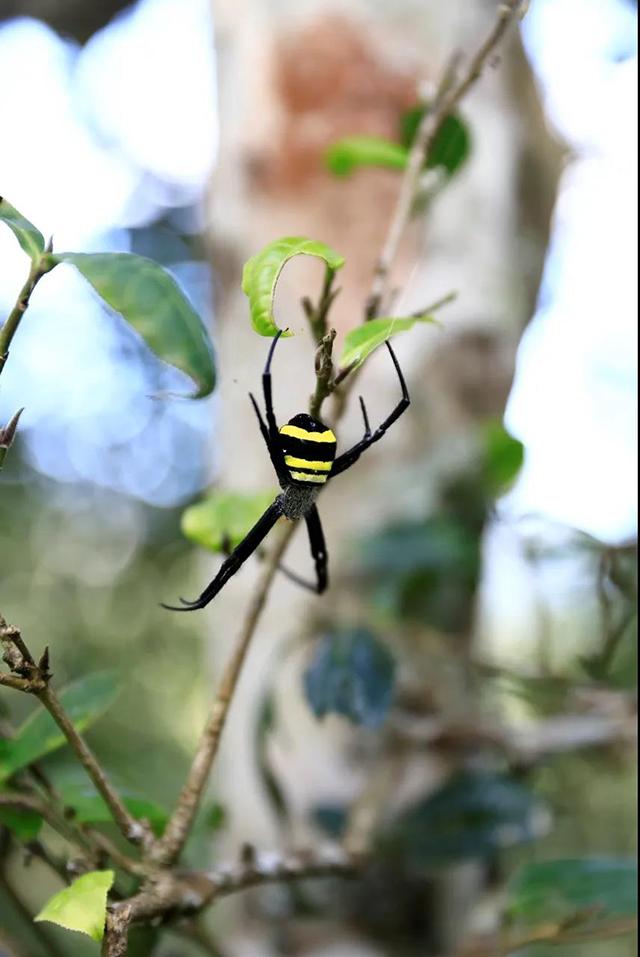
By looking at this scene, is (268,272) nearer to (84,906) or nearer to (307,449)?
(307,449)

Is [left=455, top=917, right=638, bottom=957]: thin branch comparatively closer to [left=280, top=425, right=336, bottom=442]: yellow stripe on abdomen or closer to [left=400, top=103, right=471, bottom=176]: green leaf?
[left=280, top=425, right=336, bottom=442]: yellow stripe on abdomen

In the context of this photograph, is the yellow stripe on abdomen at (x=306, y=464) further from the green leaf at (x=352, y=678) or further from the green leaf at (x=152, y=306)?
the green leaf at (x=352, y=678)

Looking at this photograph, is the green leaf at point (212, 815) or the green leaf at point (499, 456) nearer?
the green leaf at point (212, 815)

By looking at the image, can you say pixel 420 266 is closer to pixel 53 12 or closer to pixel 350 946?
pixel 350 946

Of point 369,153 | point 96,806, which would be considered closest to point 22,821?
point 96,806

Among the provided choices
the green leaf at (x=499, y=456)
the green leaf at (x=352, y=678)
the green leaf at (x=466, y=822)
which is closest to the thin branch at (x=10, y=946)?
the green leaf at (x=352, y=678)

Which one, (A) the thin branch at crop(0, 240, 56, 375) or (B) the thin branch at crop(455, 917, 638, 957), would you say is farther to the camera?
(B) the thin branch at crop(455, 917, 638, 957)

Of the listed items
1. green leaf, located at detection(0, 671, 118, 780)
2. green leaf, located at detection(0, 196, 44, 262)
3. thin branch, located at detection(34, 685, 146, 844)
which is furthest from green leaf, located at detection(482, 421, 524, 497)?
green leaf, located at detection(0, 196, 44, 262)
